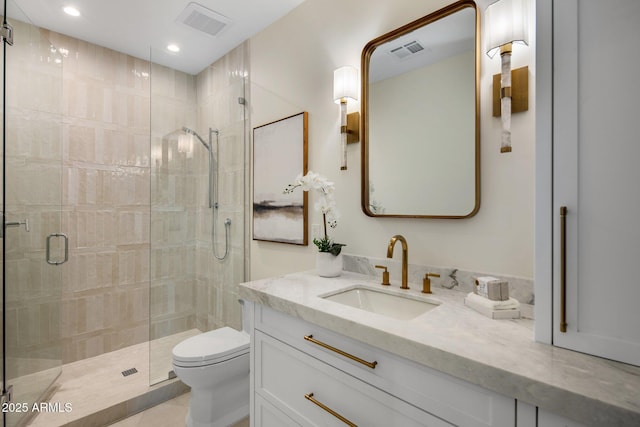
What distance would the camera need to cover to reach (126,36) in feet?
8.14

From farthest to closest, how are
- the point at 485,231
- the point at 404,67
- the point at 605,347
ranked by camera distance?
the point at 404,67, the point at 485,231, the point at 605,347

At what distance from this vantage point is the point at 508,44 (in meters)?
1.15

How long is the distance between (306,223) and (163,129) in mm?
1236

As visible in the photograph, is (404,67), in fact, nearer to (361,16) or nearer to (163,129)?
(361,16)

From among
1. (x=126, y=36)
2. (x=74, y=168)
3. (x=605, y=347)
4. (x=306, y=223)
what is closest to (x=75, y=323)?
(x=74, y=168)

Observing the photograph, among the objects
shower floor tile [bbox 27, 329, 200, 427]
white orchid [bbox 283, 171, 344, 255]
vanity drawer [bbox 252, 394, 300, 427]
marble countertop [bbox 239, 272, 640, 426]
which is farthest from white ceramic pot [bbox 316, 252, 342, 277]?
→ shower floor tile [bbox 27, 329, 200, 427]

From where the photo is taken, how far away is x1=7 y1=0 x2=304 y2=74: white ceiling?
2.07 meters

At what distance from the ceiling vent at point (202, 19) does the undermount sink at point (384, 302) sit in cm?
209

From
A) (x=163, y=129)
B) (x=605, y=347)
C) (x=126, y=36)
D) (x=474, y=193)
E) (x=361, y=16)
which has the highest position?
(x=126, y=36)

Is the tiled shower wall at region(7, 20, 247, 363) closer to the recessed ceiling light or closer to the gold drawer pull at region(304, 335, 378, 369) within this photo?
the recessed ceiling light

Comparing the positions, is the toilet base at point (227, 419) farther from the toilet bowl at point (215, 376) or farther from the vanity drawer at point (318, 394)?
the vanity drawer at point (318, 394)

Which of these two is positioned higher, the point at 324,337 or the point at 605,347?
the point at 605,347

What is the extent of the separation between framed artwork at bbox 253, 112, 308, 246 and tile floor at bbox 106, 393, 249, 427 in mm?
1229

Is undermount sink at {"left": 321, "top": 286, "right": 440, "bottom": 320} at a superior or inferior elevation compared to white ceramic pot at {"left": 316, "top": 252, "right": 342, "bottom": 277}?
inferior
